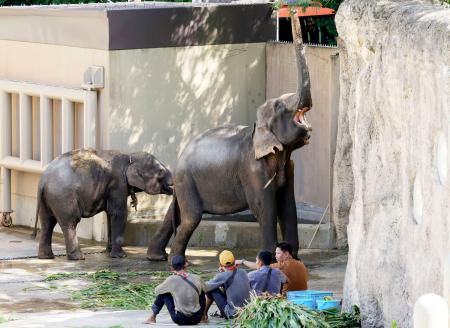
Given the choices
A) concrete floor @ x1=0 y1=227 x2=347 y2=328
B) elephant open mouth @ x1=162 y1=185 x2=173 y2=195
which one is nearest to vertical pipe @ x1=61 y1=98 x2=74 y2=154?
concrete floor @ x1=0 y1=227 x2=347 y2=328

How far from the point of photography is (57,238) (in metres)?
18.5

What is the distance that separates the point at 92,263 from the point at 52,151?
2634 millimetres

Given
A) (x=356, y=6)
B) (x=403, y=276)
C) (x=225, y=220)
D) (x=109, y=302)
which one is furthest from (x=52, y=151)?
(x=403, y=276)

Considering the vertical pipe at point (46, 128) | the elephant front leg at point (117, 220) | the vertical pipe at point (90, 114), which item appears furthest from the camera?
the vertical pipe at point (46, 128)

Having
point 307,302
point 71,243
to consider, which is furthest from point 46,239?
point 307,302

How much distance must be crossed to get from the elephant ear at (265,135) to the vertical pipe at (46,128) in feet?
13.5

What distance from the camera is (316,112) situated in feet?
60.0

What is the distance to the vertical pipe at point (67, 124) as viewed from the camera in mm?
18234

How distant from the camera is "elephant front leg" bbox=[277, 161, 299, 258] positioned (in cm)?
1546

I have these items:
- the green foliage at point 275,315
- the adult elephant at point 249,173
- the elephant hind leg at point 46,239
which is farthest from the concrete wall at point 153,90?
the green foliage at point 275,315

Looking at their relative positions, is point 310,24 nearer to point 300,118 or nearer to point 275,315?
point 300,118

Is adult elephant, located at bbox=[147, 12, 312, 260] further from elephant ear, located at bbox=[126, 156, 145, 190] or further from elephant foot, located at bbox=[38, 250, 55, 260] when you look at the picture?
elephant foot, located at bbox=[38, 250, 55, 260]

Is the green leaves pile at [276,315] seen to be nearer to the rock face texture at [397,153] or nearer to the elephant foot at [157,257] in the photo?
the rock face texture at [397,153]

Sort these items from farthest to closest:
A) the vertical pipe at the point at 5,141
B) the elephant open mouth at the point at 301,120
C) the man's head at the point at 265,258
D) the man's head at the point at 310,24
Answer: the man's head at the point at 310,24 → the vertical pipe at the point at 5,141 → the elephant open mouth at the point at 301,120 → the man's head at the point at 265,258
